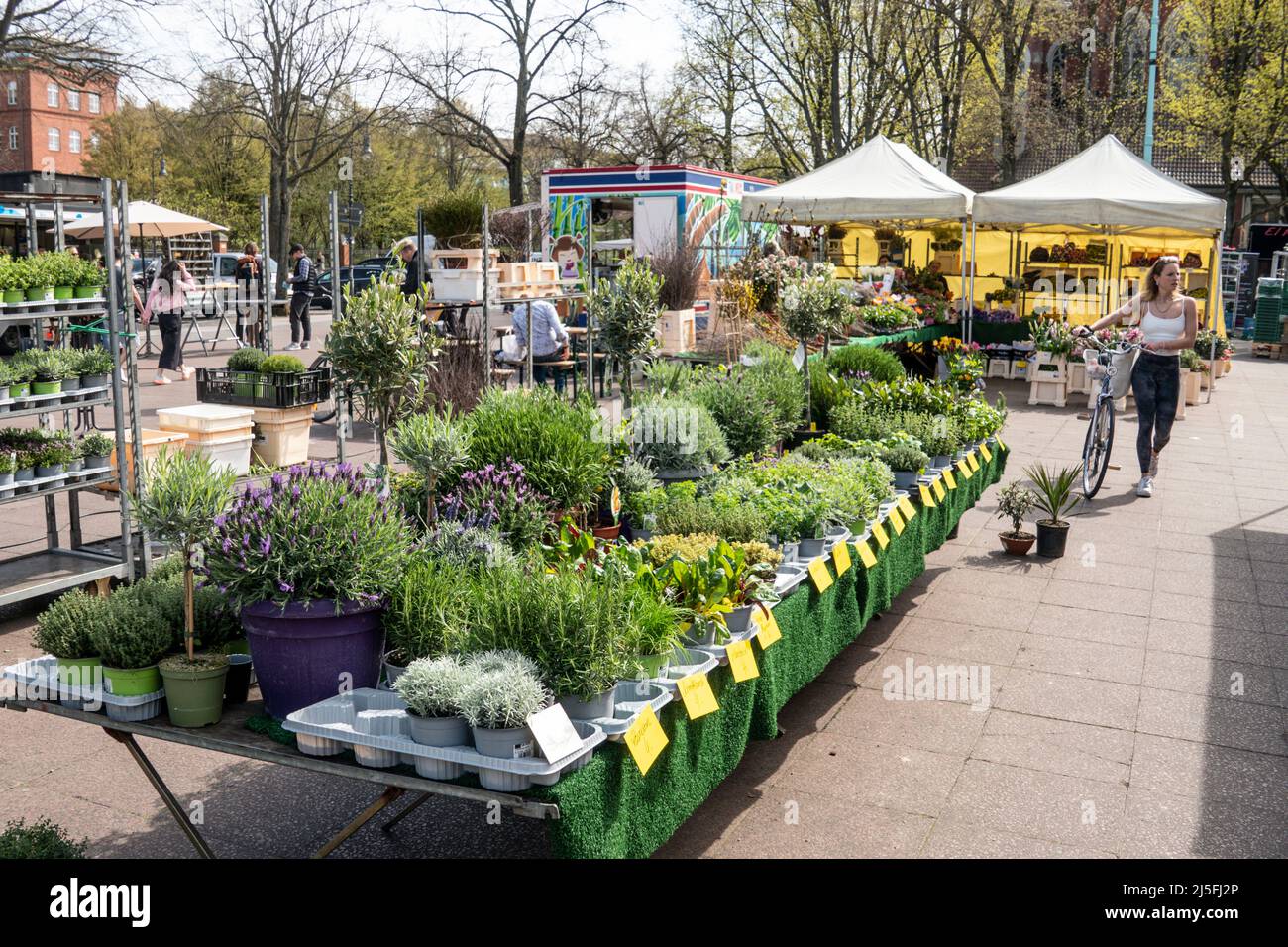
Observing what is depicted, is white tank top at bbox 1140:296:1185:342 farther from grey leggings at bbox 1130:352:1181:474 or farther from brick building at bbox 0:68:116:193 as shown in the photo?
brick building at bbox 0:68:116:193

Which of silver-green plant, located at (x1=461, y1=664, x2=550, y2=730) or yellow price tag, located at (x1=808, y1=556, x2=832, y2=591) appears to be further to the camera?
yellow price tag, located at (x1=808, y1=556, x2=832, y2=591)

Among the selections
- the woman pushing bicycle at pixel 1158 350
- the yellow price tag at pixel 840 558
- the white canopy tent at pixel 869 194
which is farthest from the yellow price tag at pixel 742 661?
the white canopy tent at pixel 869 194

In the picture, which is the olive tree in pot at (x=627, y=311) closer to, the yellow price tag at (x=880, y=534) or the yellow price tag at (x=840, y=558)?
the yellow price tag at (x=880, y=534)

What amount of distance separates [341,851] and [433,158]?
4558 centimetres

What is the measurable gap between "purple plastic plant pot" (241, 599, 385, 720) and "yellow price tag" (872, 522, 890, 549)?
2.47 metres

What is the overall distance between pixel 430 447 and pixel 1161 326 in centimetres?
677

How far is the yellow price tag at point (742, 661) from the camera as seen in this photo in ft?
11.7

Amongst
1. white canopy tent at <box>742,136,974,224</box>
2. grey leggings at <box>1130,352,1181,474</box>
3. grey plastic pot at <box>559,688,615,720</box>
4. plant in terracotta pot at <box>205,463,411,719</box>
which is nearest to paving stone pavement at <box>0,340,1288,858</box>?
plant in terracotta pot at <box>205,463,411,719</box>

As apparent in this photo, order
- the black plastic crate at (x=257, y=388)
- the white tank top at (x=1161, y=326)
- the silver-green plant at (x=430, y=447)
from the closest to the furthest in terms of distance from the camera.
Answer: the silver-green plant at (x=430, y=447) → the white tank top at (x=1161, y=326) → the black plastic crate at (x=257, y=388)

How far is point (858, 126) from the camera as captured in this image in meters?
28.5

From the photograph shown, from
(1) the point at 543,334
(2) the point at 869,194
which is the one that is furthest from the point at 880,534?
(2) the point at 869,194

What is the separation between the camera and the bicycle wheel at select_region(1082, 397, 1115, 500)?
9078 mm

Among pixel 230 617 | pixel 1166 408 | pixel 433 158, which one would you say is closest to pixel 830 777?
pixel 230 617

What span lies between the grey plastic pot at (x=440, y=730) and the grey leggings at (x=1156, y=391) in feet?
24.9
